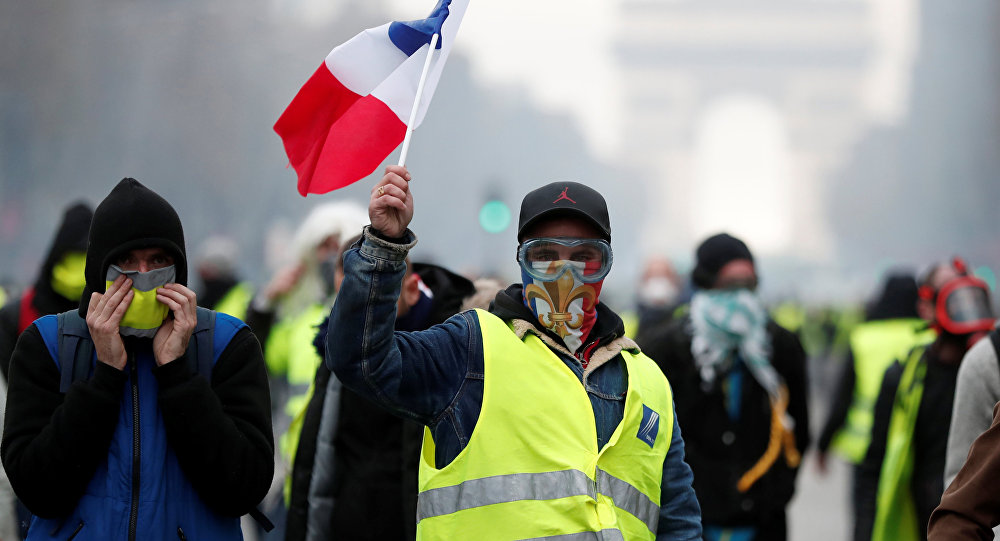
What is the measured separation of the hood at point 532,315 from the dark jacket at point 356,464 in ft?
3.46

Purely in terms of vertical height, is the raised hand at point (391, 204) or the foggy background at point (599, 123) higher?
the foggy background at point (599, 123)

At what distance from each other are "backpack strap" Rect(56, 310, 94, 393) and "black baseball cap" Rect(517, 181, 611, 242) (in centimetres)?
109

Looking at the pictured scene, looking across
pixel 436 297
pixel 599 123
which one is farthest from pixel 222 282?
pixel 599 123

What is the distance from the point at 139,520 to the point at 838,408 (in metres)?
4.98

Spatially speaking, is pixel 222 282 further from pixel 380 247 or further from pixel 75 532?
pixel 380 247

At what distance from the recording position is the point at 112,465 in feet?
9.95

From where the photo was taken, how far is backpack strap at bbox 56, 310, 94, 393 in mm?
3086

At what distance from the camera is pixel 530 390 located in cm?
303

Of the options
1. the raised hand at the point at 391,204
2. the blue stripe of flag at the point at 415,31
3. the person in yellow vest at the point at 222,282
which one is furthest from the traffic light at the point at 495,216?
the raised hand at the point at 391,204

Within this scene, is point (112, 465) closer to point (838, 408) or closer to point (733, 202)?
point (838, 408)

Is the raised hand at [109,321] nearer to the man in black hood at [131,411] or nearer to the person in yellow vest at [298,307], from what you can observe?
the man in black hood at [131,411]

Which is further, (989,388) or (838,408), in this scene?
(838,408)

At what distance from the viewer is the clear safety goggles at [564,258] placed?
318 cm

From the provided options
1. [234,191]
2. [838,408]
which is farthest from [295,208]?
[838,408]
